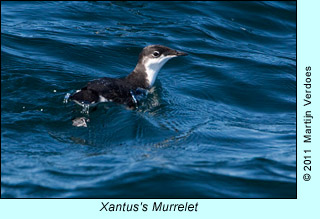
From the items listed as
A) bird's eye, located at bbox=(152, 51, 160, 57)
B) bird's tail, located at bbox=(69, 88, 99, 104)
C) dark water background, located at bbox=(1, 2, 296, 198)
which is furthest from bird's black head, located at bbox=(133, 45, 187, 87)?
bird's tail, located at bbox=(69, 88, 99, 104)

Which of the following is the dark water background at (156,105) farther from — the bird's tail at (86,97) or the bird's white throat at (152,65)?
the bird's white throat at (152,65)

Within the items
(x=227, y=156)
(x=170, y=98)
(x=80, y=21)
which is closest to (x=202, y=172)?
(x=227, y=156)

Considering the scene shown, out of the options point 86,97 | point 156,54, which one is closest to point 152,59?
point 156,54

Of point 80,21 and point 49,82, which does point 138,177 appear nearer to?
point 49,82

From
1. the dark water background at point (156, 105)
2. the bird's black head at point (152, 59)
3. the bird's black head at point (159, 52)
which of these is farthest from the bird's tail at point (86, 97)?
the bird's black head at point (159, 52)

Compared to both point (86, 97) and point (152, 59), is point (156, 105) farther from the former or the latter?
point (86, 97)

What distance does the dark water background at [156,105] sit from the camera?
21.9ft

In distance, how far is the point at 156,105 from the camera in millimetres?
9727

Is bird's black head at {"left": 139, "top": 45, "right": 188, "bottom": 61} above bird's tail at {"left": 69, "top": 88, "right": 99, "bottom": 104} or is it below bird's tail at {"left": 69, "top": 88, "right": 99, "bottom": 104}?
above

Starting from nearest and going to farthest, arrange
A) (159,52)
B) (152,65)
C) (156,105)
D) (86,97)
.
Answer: (86,97), (156,105), (159,52), (152,65)

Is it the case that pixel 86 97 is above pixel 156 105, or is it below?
above

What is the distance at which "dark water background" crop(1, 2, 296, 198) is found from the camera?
6684 mm

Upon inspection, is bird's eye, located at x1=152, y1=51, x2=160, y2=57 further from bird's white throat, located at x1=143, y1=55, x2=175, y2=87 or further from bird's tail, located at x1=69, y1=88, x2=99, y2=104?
bird's tail, located at x1=69, y1=88, x2=99, y2=104

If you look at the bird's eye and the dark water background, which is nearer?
the dark water background
